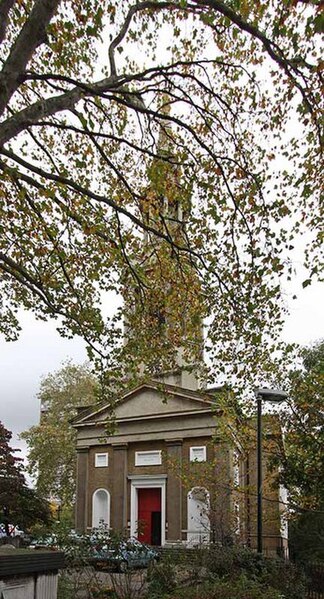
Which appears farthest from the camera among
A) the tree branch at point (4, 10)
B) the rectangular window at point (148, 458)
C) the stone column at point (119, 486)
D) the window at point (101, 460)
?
the window at point (101, 460)

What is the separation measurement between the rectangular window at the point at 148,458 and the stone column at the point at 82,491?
12.7 feet

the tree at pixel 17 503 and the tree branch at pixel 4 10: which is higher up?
the tree branch at pixel 4 10

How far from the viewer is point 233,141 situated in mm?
12336

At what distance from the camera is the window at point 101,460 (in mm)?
34156

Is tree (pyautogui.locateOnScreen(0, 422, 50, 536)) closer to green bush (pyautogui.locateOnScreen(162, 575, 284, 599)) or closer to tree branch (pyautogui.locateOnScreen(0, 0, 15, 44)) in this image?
green bush (pyautogui.locateOnScreen(162, 575, 284, 599))

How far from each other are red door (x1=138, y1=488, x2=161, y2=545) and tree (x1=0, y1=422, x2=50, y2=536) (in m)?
5.57

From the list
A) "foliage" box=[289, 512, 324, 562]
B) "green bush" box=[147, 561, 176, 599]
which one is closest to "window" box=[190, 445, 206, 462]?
"foliage" box=[289, 512, 324, 562]

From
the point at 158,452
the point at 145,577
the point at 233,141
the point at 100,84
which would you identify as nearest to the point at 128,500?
the point at 158,452

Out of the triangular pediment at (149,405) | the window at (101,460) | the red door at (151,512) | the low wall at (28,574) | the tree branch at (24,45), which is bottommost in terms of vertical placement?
the red door at (151,512)

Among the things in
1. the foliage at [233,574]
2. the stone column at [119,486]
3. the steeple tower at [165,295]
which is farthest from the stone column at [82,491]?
the foliage at [233,574]

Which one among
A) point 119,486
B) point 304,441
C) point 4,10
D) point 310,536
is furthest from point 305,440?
A: point 119,486

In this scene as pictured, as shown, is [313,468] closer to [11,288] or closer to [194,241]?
[194,241]

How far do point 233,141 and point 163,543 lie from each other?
23590 mm

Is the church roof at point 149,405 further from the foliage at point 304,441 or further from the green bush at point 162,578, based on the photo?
the green bush at point 162,578
